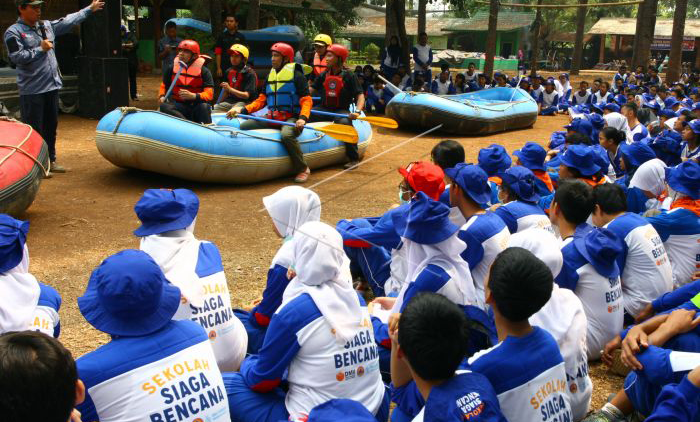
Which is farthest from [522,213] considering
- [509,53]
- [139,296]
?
[509,53]

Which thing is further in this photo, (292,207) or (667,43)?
(667,43)

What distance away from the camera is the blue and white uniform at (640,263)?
4.04m

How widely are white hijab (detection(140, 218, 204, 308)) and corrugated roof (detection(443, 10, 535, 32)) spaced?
152 feet

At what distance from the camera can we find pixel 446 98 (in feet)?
41.4

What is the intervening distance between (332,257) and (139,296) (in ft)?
2.67

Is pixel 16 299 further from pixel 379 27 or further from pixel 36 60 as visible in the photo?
pixel 379 27

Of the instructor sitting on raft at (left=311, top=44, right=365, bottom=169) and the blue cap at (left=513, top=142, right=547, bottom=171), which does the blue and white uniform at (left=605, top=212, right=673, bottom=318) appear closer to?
the blue cap at (left=513, top=142, right=547, bottom=171)

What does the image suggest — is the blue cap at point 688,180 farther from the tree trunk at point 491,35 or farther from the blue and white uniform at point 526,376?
the tree trunk at point 491,35

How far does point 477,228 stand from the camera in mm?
3768

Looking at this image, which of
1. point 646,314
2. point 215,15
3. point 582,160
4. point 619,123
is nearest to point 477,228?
point 646,314

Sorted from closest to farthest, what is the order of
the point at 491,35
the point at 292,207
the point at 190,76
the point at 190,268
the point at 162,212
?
the point at 190,268 → the point at 162,212 → the point at 292,207 → the point at 190,76 → the point at 491,35

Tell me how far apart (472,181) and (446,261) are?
0.86 m

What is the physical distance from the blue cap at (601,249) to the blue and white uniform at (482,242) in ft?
1.46

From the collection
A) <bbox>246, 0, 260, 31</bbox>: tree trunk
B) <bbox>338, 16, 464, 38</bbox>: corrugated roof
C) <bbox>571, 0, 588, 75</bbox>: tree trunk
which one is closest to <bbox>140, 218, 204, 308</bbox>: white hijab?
<bbox>246, 0, 260, 31</bbox>: tree trunk
